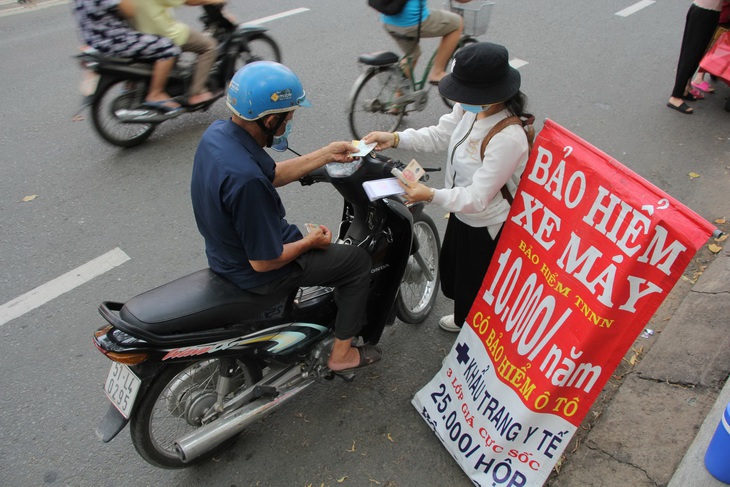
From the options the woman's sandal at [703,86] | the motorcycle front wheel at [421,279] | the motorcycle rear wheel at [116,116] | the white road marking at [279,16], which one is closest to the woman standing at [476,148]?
the motorcycle front wheel at [421,279]

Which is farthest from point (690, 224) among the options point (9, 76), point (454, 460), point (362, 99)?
point (9, 76)

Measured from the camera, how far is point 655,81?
6.64m

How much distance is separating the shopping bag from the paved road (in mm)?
463

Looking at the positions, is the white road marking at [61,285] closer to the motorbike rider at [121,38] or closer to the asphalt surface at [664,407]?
the motorbike rider at [121,38]

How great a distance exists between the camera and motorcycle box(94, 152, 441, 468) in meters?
2.24

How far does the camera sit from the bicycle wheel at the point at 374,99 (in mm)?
5348

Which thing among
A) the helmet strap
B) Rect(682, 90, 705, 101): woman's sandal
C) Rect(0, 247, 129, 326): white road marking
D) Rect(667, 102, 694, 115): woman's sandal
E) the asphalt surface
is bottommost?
Rect(0, 247, 129, 326): white road marking

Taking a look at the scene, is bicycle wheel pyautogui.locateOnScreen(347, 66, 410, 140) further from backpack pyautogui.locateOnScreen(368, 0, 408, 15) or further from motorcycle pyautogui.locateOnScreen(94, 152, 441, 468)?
motorcycle pyautogui.locateOnScreen(94, 152, 441, 468)

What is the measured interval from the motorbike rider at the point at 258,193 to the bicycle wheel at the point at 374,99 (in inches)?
113

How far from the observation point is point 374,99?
17.9ft

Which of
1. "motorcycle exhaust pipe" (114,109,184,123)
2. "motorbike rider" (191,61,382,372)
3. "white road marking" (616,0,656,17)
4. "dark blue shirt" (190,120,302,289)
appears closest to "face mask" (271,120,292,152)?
"motorbike rider" (191,61,382,372)

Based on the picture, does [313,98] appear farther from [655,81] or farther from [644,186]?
[644,186]

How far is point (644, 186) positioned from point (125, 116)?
4.44m

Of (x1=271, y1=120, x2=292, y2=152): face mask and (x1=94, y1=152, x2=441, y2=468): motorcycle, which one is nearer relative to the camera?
(x1=94, y1=152, x2=441, y2=468): motorcycle
